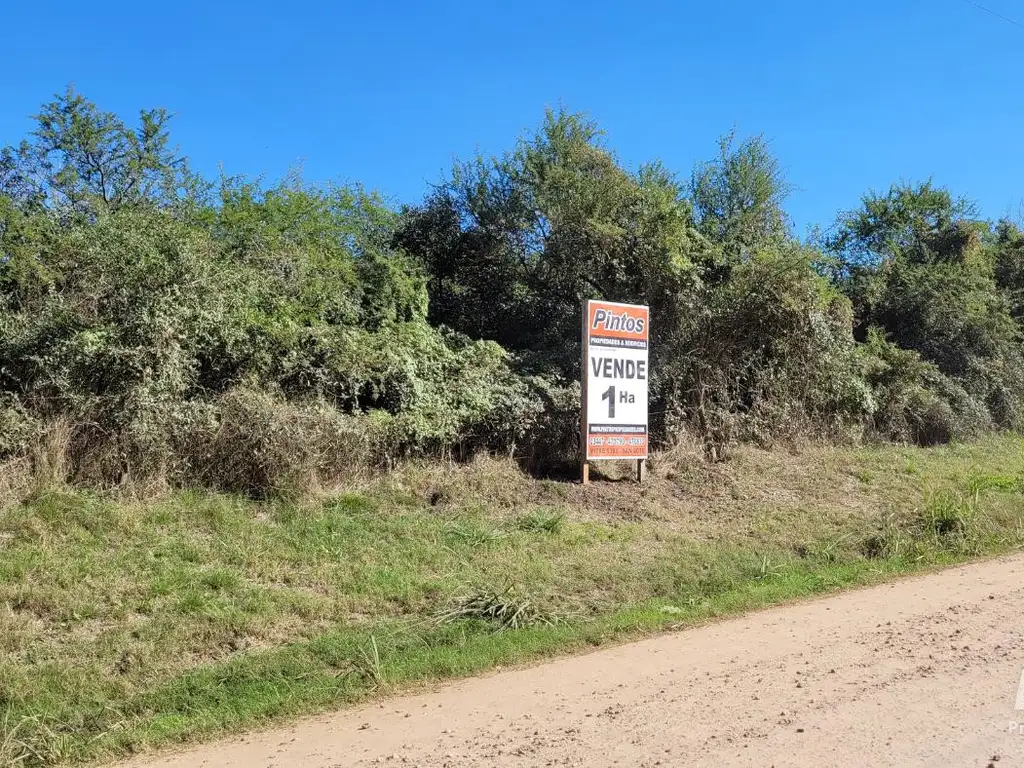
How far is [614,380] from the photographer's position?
43.2ft

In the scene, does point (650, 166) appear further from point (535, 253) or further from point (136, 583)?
point (136, 583)

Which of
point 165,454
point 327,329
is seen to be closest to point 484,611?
point 165,454

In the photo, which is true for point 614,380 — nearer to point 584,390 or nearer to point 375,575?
point 584,390

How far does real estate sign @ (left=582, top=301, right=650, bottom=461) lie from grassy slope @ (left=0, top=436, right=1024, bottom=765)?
757 millimetres

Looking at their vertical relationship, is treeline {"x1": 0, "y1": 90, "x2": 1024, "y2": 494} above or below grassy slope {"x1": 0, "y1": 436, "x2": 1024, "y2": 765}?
above

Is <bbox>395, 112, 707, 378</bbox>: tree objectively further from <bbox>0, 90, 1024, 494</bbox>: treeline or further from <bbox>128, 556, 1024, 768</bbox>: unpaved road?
<bbox>128, 556, 1024, 768</bbox>: unpaved road

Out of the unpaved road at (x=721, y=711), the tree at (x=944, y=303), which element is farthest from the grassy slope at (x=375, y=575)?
the tree at (x=944, y=303)

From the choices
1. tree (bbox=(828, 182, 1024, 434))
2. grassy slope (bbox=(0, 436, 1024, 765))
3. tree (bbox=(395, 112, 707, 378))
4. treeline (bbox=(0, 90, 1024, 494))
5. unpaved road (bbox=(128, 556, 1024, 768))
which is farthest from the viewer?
tree (bbox=(828, 182, 1024, 434))

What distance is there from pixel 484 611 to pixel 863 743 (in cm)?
384

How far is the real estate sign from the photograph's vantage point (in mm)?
12750

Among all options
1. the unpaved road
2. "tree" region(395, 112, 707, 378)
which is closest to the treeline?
"tree" region(395, 112, 707, 378)

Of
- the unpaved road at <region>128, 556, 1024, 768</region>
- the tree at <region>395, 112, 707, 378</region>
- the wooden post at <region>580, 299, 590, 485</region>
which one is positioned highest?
the tree at <region>395, 112, 707, 378</region>

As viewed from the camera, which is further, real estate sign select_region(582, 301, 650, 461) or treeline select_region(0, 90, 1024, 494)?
real estate sign select_region(582, 301, 650, 461)

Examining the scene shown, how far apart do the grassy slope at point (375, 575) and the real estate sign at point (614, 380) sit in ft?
2.48
